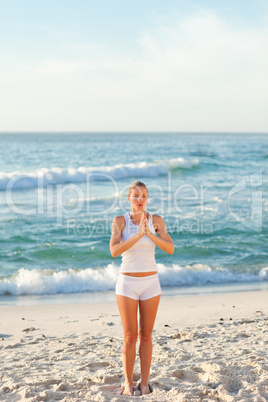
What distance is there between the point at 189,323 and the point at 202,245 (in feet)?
19.6

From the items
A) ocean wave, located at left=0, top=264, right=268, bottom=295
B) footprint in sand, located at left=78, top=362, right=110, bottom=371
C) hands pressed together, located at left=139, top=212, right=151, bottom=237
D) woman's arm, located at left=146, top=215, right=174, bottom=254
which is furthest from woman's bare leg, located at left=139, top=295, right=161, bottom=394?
ocean wave, located at left=0, top=264, right=268, bottom=295

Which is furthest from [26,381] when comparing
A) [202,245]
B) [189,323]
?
[202,245]

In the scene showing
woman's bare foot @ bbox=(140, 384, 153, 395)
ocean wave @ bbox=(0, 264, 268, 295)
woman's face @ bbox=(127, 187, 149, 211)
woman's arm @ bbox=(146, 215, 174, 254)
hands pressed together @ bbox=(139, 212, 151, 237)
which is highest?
woman's face @ bbox=(127, 187, 149, 211)

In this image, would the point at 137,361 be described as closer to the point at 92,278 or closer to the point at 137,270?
the point at 137,270

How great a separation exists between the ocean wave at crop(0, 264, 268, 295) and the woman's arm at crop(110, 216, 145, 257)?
5.40m

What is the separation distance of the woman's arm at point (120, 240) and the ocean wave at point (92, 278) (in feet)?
17.7

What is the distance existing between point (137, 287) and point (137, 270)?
141mm

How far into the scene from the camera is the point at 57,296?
27.7 feet

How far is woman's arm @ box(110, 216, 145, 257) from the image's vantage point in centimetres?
354

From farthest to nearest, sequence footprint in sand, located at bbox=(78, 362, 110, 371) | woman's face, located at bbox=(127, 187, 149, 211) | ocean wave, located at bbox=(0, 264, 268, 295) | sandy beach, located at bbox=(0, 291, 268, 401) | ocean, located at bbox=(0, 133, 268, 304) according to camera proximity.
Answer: ocean, located at bbox=(0, 133, 268, 304), ocean wave, located at bbox=(0, 264, 268, 295), footprint in sand, located at bbox=(78, 362, 110, 371), sandy beach, located at bbox=(0, 291, 268, 401), woman's face, located at bbox=(127, 187, 149, 211)

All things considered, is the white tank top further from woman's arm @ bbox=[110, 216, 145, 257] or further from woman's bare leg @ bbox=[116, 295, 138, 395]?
woman's bare leg @ bbox=[116, 295, 138, 395]

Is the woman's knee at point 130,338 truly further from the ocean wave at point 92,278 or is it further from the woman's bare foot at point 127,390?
the ocean wave at point 92,278

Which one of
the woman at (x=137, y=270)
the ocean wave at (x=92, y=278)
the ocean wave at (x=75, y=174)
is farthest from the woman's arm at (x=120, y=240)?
the ocean wave at (x=75, y=174)

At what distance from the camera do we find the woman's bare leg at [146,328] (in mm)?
3645
